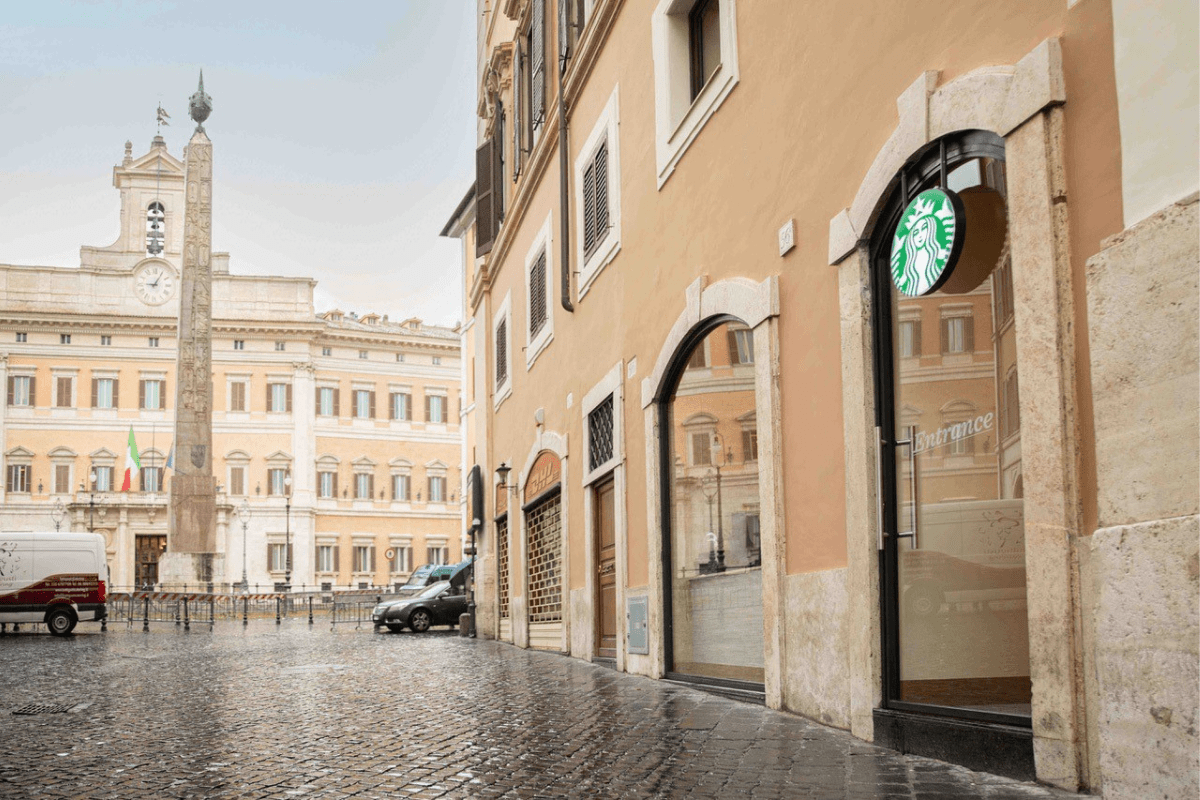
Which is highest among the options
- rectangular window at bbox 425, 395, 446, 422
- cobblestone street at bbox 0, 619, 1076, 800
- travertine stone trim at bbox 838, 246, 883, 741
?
rectangular window at bbox 425, 395, 446, 422

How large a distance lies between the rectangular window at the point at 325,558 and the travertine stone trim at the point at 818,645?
197ft

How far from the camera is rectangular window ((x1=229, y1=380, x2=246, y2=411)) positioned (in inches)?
2594

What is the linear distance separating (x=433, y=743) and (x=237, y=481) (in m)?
60.8

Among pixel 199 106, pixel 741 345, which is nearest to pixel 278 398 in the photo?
pixel 199 106

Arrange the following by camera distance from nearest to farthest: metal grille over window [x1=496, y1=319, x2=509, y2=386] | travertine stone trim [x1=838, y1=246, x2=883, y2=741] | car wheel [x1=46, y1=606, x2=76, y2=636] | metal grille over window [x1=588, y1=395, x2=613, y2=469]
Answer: travertine stone trim [x1=838, y1=246, x2=883, y2=741]
metal grille over window [x1=588, y1=395, x2=613, y2=469]
metal grille over window [x1=496, y1=319, x2=509, y2=386]
car wheel [x1=46, y1=606, x2=76, y2=636]

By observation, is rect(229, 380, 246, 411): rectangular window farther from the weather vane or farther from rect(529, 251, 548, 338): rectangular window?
rect(529, 251, 548, 338): rectangular window

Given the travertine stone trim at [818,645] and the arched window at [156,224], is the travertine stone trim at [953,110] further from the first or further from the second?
the arched window at [156,224]

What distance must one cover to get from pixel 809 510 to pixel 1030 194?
3.04 m

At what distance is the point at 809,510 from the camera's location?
7617 mm

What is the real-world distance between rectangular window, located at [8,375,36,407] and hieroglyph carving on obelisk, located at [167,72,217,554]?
29.7m

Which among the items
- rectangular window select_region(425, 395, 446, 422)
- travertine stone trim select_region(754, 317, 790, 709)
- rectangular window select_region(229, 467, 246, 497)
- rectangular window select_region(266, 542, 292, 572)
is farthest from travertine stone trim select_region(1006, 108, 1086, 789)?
rectangular window select_region(425, 395, 446, 422)

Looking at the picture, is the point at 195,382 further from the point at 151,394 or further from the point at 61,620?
the point at 151,394

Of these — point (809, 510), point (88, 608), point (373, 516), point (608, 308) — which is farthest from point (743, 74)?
point (373, 516)

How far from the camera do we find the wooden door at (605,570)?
13.2m
